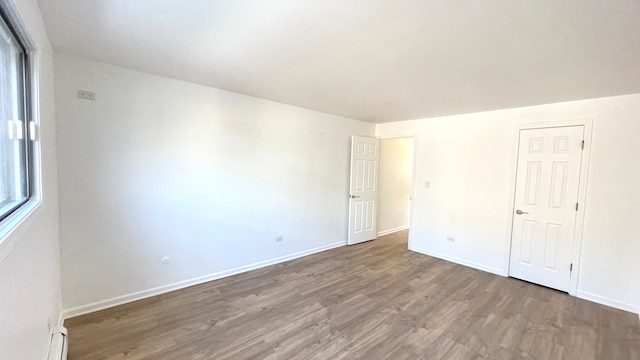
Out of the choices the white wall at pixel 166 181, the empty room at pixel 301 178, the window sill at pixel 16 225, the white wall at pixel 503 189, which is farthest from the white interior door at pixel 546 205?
the window sill at pixel 16 225

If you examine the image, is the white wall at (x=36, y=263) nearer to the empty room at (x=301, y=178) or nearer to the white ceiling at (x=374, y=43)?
the empty room at (x=301, y=178)

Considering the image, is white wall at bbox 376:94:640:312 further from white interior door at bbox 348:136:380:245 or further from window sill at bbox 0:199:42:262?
window sill at bbox 0:199:42:262

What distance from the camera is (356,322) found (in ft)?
8.32

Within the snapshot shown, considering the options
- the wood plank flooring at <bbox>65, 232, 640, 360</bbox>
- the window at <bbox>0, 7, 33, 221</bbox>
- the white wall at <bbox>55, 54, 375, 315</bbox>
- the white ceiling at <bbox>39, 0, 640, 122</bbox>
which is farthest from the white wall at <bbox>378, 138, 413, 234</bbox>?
the window at <bbox>0, 7, 33, 221</bbox>

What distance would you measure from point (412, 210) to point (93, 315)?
4554mm

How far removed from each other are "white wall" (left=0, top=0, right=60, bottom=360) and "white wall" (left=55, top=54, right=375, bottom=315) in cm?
23

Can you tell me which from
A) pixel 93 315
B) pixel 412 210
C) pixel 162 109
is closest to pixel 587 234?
pixel 412 210

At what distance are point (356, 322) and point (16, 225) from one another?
8.10ft

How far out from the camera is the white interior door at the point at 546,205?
3.24 m

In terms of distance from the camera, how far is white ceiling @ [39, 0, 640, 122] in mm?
1548

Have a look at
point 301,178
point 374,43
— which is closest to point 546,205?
point 374,43

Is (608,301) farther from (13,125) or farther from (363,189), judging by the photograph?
(13,125)

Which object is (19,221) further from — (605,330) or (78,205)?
(605,330)

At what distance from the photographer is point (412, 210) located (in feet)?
15.8
